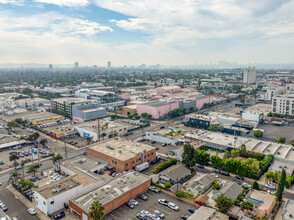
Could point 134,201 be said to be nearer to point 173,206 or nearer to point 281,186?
point 173,206

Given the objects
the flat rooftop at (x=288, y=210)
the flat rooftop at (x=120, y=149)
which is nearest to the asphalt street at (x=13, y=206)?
the flat rooftop at (x=120, y=149)

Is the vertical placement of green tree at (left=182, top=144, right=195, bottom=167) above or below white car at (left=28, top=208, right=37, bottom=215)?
above

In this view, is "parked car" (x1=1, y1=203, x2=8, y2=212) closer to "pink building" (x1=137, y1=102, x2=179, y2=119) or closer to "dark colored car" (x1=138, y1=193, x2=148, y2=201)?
"dark colored car" (x1=138, y1=193, x2=148, y2=201)

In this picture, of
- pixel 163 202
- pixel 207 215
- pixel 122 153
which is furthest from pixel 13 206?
pixel 207 215

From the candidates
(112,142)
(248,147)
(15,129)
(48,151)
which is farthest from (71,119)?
(248,147)

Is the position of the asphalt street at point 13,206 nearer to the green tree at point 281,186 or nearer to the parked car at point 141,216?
the parked car at point 141,216

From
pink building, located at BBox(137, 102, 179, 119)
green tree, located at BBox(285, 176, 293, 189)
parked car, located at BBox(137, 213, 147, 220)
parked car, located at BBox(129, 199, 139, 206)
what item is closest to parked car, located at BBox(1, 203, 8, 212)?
parked car, located at BBox(129, 199, 139, 206)

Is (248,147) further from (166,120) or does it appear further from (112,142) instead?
(166,120)
